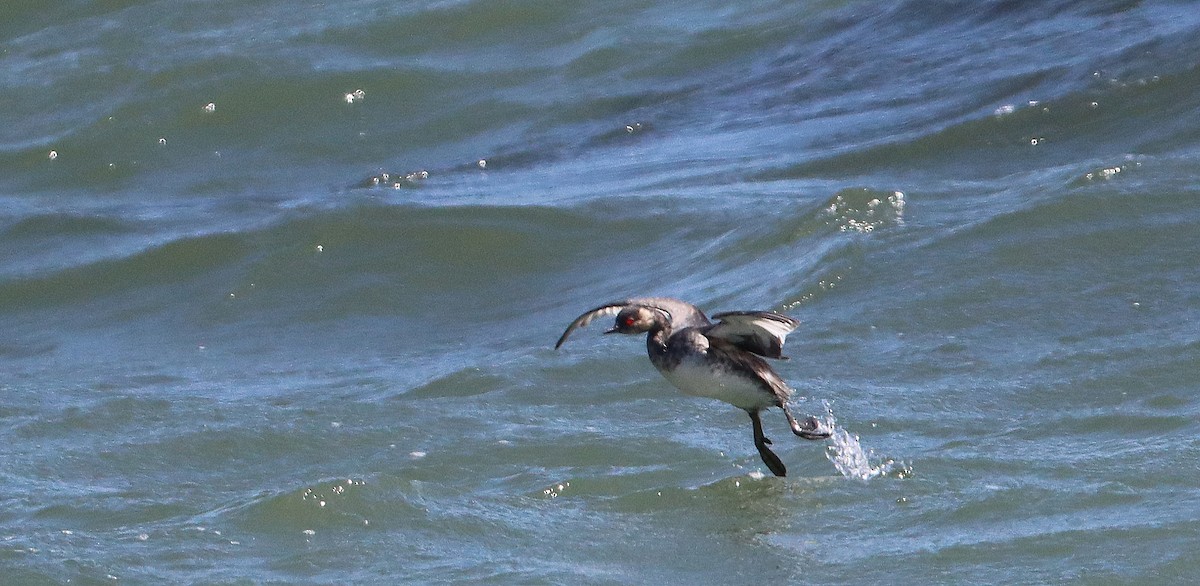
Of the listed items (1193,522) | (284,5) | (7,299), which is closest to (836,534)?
(1193,522)

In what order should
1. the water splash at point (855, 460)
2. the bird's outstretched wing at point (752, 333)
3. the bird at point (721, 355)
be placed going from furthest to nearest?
1. the water splash at point (855, 460)
2. the bird at point (721, 355)
3. the bird's outstretched wing at point (752, 333)

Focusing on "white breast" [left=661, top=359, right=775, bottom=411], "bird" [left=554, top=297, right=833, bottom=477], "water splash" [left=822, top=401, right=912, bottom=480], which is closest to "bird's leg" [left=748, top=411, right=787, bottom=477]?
"bird" [left=554, top=297, right=833, bottom=477]

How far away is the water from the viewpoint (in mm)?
5645

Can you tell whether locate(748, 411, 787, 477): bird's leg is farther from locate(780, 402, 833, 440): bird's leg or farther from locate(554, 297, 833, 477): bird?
locate(780, 402, 833, 440): bird's leg

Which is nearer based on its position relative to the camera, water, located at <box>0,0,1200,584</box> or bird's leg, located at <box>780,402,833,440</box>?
water, located at <box>0,0,1200,584</box>

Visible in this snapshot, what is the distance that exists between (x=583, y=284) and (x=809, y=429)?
3.40 metres

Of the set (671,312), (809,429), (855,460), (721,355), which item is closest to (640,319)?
(671,312)

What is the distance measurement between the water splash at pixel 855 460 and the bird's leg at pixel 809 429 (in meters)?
0.07

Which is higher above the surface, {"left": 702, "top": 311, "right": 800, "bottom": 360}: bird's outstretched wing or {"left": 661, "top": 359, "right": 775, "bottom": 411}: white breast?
{"left": 702, "top": 311, "right": 800, "bottom": 360}: bird's outstretched wing

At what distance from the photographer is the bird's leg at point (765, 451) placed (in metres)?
5.96

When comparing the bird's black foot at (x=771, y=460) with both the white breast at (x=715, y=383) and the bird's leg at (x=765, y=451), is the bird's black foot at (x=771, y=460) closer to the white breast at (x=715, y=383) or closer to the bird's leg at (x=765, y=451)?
the bird's leg at (x=765, y=451)

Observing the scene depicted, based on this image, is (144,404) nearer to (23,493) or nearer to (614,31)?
(23,493)

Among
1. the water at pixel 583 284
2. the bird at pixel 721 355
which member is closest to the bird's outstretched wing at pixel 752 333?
the bird at pixel 721 355

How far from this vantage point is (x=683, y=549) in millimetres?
5449
